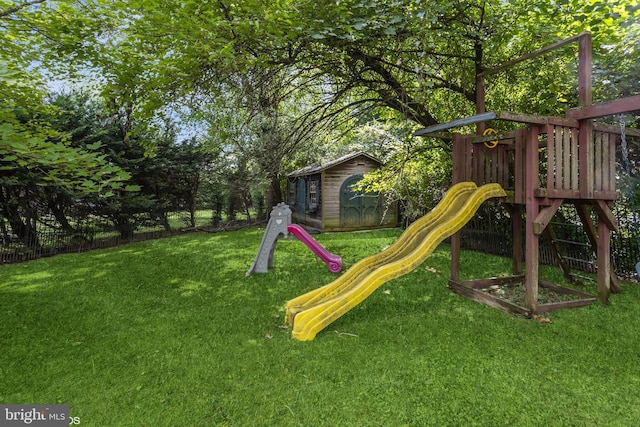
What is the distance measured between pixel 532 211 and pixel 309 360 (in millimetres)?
3302

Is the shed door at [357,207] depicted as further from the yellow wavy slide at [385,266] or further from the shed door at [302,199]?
the yellow wavy slide at [385,266]

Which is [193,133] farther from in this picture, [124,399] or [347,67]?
[124,399]

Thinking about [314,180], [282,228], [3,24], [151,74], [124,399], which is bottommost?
[124,399]

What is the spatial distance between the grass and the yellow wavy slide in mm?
247

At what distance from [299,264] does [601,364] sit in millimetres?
5370

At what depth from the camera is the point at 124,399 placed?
254cm

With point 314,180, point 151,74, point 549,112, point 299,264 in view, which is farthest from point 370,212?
point 151,74

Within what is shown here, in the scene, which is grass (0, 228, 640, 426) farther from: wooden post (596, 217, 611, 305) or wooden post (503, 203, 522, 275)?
wooden post (503, 203, 522, 275)

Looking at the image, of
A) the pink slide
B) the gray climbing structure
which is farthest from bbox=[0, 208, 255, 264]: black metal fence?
the pink slide

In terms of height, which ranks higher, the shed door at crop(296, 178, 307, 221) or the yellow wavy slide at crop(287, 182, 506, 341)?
the shed door at crop(296, 178, 307, 221)

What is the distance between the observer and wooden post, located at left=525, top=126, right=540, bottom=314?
164 inches

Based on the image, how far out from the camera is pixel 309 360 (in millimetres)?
3129

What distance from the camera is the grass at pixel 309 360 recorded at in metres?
2.40

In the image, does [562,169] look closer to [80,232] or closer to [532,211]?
[532,211]
